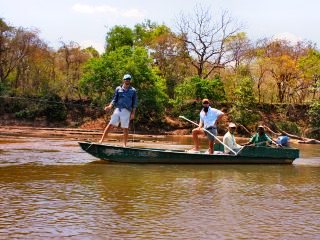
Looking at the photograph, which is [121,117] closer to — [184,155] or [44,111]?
[184,155]

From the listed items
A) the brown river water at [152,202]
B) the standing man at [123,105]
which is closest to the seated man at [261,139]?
the brown river water at [152,202]

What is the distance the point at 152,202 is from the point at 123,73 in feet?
86.3

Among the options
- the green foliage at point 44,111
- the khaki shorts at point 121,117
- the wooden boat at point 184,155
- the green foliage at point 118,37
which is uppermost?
the green foliage at point 118,37

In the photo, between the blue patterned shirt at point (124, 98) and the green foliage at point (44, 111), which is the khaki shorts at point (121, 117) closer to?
the blue patterned shirt at point (124, 98)

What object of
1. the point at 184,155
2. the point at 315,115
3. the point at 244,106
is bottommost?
the point at 184,155

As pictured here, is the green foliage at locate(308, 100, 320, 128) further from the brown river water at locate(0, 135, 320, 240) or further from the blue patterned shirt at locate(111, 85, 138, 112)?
the blue patterned shirt at locate(111, 85, 138, 112)

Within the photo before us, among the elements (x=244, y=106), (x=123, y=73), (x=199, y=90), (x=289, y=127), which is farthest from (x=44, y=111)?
(x=289, y=127)

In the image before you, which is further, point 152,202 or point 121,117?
point 121,117

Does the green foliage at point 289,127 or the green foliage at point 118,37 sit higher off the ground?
the green foliage at point 118,37

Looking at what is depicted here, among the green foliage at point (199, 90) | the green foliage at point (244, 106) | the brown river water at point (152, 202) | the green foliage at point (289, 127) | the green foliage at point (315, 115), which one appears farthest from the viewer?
the green foliage at point (199, 90)

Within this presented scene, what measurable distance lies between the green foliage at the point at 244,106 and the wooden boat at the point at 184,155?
68.7 feet

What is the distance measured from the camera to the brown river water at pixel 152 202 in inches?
228

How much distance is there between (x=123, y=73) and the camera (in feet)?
109

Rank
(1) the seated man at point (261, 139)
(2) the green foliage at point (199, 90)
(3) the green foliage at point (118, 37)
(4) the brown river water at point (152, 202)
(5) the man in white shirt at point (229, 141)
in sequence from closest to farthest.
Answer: (4) the brown river water at point (152, 202) < (5) the man in white shirt at point (229, 141) < (1) the seated man at point (261, 139) < (2) the green foliage at point (199, 90) < (3) the green foliage at point (118, 37)
